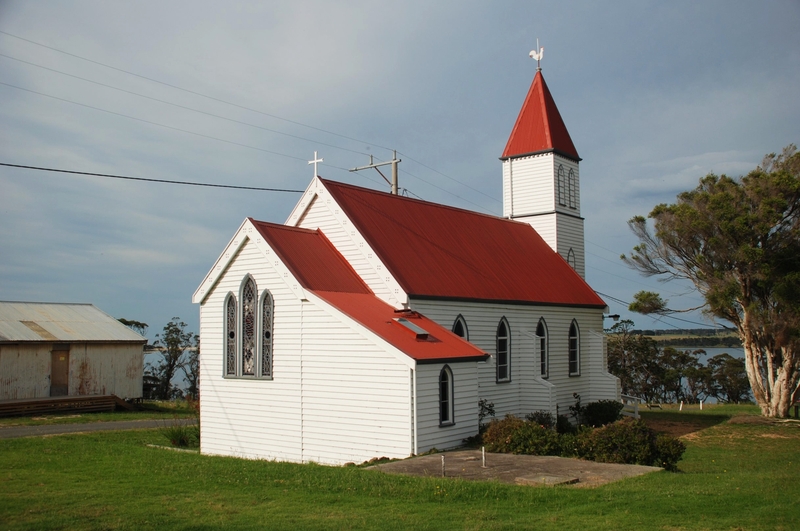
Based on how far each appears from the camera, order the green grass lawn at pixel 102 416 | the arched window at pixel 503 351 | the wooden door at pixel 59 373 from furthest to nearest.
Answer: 1. the wooden door at pixel 59 373
2. the green grass lawn at pixel 102 416
3. the arched window at pixel 503 351

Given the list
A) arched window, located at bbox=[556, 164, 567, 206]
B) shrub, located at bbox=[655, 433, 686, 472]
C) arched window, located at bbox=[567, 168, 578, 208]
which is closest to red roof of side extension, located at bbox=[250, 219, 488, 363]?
shrub, located at bbox=[655, 433, 686, 472]

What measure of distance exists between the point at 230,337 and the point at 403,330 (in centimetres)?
580

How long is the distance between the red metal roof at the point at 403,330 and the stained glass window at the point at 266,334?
1821 mm

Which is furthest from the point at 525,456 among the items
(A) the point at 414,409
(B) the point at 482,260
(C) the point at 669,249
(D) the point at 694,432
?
(C) the point at 669,249

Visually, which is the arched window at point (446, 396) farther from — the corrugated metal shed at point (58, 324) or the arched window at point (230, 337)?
the corrugated metal shed at point (58, 324)

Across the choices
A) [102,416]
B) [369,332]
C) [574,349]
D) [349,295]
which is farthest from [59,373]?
[369,332]

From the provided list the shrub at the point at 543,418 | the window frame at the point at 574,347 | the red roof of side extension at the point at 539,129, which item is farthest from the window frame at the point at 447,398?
the red roof of side extension at the point at 539,129

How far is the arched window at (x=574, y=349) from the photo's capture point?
102ft

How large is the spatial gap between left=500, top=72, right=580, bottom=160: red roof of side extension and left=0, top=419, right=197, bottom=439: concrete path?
787 inches

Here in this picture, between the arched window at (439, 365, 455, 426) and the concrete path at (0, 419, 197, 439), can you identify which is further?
the concrete path at (0, 419, 197, 439)

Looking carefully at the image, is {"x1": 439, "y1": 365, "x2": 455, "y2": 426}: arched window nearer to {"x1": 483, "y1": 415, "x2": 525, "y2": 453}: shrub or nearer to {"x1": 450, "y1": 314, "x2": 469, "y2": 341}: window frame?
{"x1": 483, "y1": 415, "x2": 525, "y2": 453}: shrub

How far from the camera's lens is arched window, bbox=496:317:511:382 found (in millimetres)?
26180

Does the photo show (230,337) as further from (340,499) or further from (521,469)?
(340,499)

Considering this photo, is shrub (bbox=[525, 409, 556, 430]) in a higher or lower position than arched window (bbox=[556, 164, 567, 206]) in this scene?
lower
